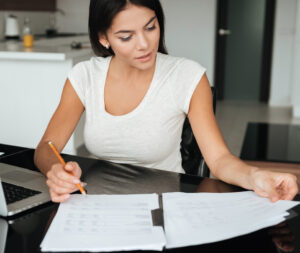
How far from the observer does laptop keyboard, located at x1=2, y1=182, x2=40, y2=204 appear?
1.02 meters

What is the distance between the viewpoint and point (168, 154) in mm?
1488

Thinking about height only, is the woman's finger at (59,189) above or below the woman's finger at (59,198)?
above

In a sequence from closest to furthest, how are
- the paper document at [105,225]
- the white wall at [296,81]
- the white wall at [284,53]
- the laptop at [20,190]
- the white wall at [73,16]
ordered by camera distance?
the paper document at [105,225] → the laptop at [20,190] → the white wall at [296,81] → the white wall at [284,53] → the white wall at [73,16]

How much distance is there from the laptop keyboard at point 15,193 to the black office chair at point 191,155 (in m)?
0.65

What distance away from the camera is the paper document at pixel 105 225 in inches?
30.7

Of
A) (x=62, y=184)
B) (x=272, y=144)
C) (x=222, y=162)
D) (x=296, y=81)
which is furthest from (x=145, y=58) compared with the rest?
(x=296, y=81)

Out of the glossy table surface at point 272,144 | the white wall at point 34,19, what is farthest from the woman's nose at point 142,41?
the white wall at point 34,19

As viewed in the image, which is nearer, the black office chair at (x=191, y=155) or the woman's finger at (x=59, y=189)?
the woman's finger at (x=59, y=189)

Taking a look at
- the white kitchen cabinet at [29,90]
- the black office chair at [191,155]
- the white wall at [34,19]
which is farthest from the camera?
the white wall at [34,19]

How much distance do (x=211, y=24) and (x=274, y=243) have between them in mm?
5545

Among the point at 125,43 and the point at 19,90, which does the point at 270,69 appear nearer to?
the point at 19,90

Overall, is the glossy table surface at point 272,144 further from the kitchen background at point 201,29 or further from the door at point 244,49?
the door at point 244,49

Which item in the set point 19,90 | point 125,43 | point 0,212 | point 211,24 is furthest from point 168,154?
point 211,24

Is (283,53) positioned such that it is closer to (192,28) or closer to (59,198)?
(192,28)
